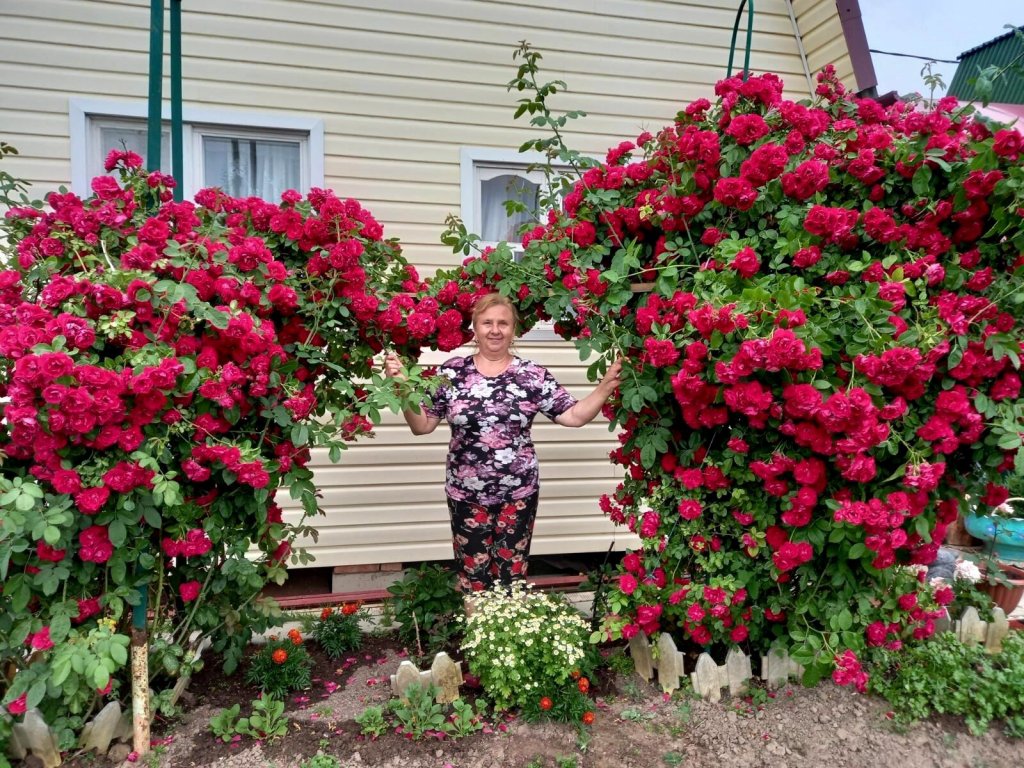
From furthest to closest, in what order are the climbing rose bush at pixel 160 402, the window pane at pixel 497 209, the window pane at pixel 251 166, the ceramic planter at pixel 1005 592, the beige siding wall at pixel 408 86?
the window pane at pixel 497 209 → the window pane at pixel 251 166 → the beige siding wall at pixel 408 86 → the ceramic planter at pixel 1005 592 → the climbing rose bush at pixel 160 402

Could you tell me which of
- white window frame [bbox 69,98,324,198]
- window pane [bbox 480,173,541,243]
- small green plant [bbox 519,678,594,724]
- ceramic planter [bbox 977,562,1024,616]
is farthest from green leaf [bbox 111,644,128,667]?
ceramic planter [bbox 977,562,1024,616]

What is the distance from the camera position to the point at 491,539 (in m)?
2.65

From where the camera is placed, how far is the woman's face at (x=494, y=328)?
8.45 ft

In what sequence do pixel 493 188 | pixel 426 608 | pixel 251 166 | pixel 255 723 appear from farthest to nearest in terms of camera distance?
pixel 493 188 < pixel 251 166 < pixel 426 608 < pixel 255 723

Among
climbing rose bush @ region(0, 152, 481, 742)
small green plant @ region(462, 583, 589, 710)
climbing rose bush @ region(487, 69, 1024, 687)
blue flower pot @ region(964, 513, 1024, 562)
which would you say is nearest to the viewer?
climbing rose bush @ region(0, 152, 481, 742)

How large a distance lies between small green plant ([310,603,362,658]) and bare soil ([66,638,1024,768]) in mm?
251

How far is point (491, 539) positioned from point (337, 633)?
894 millimetres

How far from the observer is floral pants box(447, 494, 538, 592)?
Result: 103 inches

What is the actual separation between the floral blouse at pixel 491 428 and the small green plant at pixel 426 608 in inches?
19.5

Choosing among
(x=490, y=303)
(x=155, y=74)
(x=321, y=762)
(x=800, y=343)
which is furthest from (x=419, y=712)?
(x=155, y=74)

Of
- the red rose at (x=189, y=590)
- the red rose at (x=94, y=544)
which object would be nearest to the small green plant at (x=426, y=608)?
the red rose at (x=189, y=590)

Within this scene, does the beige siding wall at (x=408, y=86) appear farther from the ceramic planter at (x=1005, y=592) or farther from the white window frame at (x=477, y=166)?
the ceramic planter at (x=1005, y=592)

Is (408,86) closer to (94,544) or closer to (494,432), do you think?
(494,432)

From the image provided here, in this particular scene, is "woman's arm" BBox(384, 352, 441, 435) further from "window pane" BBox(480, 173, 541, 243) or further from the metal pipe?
"window pane" BBox(480, 173, 541, 243)
